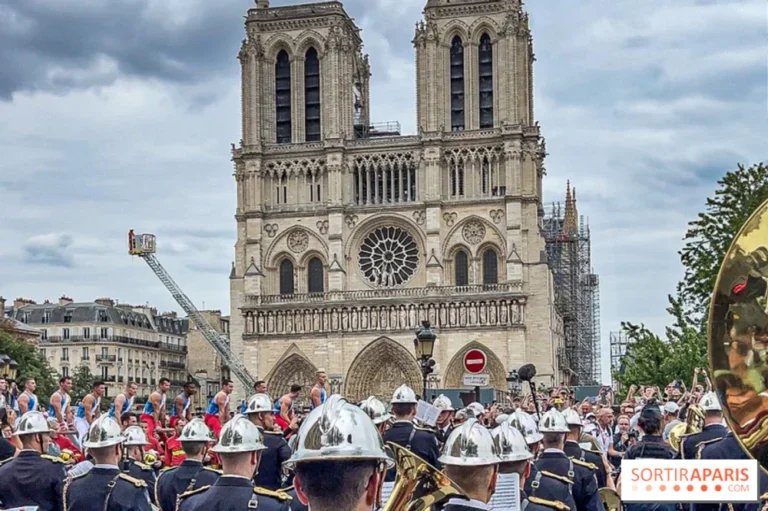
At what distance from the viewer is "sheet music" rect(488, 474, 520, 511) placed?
590cm

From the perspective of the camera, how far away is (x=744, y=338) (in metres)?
4.18

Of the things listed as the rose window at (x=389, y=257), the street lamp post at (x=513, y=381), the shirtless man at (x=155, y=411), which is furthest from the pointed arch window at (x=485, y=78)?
the shirtless man at (x=155, y=411)

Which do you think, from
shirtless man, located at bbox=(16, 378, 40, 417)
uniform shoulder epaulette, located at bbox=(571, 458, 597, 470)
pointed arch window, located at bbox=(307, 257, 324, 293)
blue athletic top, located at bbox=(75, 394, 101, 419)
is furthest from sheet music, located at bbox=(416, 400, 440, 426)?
pointed arch window, located at bbox=(307, 257, 324, 293)

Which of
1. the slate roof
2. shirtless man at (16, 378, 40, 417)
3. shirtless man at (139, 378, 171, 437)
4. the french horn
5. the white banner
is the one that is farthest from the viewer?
the slate roof

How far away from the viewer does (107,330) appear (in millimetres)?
79562

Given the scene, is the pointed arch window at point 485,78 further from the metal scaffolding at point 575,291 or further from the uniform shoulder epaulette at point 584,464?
the uniform shoulder epaulette at point 584,464

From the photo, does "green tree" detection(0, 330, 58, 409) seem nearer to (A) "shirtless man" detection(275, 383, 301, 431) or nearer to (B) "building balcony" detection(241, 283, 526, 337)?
(B) "building balcony" detection(241, 283, 526, 337)

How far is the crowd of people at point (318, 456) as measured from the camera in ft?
11.5

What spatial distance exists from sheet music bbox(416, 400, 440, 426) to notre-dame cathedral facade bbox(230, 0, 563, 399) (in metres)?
40.6

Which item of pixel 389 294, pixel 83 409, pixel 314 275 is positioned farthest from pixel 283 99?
pixel 83 409

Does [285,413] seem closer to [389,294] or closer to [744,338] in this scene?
[744,338]

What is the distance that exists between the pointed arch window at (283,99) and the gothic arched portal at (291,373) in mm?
9809

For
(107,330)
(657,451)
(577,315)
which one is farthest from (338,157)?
(657,451)

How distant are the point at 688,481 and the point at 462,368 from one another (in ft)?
156
